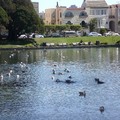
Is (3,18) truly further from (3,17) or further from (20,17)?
(20,17)

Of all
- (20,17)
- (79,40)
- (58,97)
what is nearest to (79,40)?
(79,40)

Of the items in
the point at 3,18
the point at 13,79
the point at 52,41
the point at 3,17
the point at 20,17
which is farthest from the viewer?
the point at 52,41

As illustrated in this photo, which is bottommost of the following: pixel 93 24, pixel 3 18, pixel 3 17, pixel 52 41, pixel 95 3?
pixel 52 41

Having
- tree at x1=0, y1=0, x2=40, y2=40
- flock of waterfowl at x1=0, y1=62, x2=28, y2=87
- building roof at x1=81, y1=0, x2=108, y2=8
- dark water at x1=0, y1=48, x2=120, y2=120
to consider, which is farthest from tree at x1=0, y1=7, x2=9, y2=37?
building roof at x1=81, y1=0, x2=108, y2=8

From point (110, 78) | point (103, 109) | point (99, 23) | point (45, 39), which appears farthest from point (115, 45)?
point (103, 109)

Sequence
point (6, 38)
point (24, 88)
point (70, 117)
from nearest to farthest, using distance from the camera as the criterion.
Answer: point (70, 117)
point (24, 88)
point (6, 38)

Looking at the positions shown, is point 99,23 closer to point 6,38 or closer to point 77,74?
point 6,38

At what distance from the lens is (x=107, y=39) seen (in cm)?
11712

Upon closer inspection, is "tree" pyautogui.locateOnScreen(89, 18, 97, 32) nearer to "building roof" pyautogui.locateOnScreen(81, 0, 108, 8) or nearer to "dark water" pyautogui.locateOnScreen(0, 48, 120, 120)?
"building roof" pyautogui.locateOnScreen(81, 0, 108, 8)

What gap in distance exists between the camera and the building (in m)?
159

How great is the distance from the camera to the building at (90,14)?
158750 mm

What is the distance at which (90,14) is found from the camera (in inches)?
6294

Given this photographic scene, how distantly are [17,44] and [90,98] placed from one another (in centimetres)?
7019

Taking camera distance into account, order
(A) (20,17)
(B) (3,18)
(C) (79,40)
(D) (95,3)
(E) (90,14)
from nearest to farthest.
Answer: (B) (3,18) → (A) (20,17) → (C) (79,40) → (E) (90,14) → (D) (95,3)
